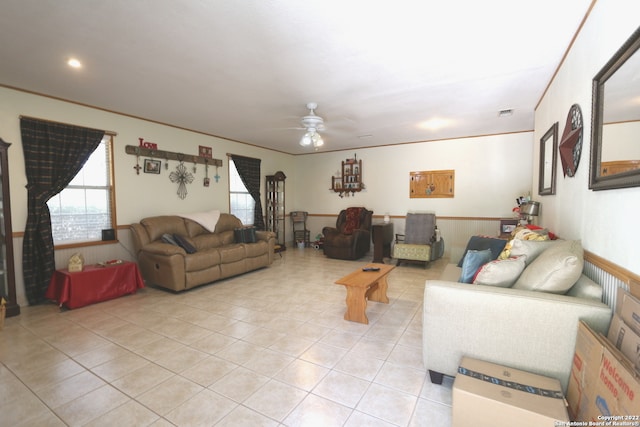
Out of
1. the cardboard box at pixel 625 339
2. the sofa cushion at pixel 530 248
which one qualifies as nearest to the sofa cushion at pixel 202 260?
the sofa cushion at pixel 530 248

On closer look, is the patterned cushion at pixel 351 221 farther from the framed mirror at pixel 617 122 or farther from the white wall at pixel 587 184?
the framed mirror at pixel 617 122

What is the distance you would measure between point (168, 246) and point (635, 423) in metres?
4.17

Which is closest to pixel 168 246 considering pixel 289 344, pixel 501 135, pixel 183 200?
pixel 183 200

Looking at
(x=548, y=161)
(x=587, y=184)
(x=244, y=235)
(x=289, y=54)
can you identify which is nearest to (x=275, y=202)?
(x=244, y=235)

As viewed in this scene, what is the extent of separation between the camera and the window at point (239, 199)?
19.3 ft

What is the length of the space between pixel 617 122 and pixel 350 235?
4.58 m

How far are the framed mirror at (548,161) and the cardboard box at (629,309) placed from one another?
1.81 metres

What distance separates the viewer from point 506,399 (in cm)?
129

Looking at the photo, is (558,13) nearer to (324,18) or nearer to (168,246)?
(324,18)

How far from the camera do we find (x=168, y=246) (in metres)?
3.76

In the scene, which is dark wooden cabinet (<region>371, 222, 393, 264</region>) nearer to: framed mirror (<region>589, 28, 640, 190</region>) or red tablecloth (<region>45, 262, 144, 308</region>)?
framed mirror (<region>589, 28, 640, 190</region>)

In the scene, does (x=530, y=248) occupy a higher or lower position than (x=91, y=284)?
higher

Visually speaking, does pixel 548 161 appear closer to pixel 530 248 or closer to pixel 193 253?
pixel 530 248

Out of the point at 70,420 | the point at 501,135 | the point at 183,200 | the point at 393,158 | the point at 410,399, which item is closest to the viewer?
the point at 70,420
